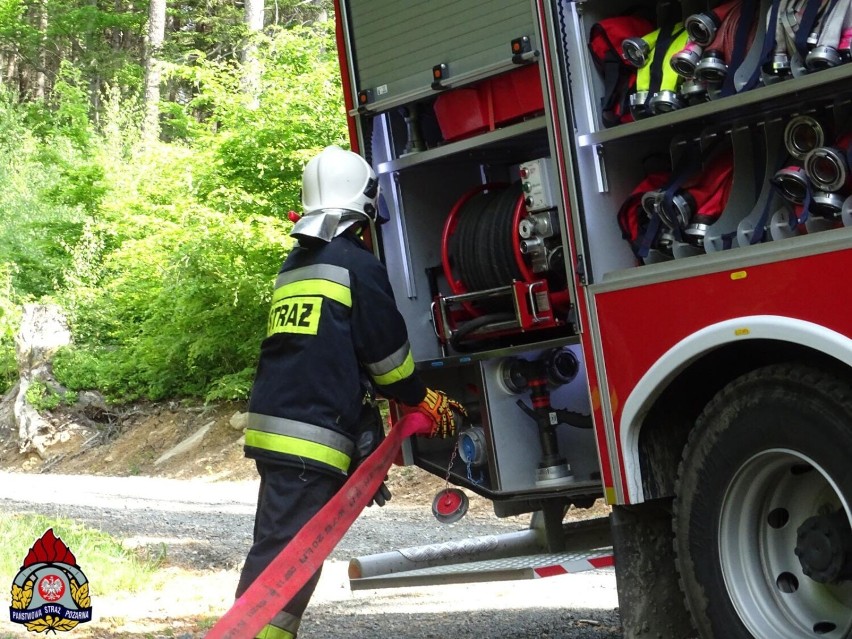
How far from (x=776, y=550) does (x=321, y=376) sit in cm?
184

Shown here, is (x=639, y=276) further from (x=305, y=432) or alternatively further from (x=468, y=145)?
(x=305, y=432)

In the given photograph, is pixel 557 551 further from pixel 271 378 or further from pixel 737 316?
pixel 737 316

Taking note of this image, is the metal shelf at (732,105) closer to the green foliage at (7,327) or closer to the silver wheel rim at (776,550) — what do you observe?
the silver wheel rim at (776,550)

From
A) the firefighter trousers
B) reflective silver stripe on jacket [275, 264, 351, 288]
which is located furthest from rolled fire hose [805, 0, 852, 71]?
the firefighter trousers

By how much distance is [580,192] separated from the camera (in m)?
4.12

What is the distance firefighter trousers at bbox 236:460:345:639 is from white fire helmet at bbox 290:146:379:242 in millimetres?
950

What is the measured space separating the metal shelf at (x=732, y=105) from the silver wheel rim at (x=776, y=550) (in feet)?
3.33

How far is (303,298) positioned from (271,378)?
13.3 inches

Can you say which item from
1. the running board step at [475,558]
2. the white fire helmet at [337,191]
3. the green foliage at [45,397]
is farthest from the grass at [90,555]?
the green foliage at [45,397]

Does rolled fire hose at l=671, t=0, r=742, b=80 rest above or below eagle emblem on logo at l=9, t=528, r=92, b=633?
above

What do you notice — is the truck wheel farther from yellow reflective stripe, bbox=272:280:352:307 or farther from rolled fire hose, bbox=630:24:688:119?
yellow reflective stripe, bbox=272:280:352:307

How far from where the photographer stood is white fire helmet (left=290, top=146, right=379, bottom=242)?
16.0 ft

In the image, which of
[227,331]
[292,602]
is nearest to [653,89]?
[292,602]

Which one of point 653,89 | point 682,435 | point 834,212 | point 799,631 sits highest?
point 653,89
